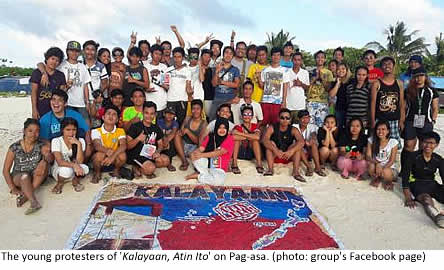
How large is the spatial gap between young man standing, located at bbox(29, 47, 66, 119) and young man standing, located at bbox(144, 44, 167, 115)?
144cm

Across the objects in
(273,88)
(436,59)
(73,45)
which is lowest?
(273,88)

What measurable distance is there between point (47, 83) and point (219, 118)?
266 centimetres

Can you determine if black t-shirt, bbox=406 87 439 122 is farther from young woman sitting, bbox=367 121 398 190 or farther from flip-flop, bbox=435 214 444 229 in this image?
flip-flop, bbox=435 214 444 229

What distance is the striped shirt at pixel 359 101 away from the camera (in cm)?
586

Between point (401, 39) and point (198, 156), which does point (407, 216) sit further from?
point (401, 39)

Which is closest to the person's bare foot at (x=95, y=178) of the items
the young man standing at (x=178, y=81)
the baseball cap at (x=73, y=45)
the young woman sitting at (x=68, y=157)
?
the young woman sitting at (x=68, y=157)

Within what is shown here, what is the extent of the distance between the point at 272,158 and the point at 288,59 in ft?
7.39

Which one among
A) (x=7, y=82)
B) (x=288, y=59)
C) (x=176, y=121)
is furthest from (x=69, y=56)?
(x=7, y=82)

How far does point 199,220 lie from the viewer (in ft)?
13.2

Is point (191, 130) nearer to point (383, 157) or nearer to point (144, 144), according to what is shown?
point (144, 144)

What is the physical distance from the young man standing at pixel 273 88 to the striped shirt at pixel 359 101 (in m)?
1.12

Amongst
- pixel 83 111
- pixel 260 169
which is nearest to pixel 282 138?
pixel 260 169

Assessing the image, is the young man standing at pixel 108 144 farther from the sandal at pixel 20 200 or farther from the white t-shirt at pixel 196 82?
the white t-shirt at pixel 196 82

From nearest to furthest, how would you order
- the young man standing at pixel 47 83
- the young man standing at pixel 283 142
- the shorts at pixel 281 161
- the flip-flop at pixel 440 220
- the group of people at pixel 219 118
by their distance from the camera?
1. the flip-flop at pixel 440 220
2. the group of people at pixel 219 118
3. the young man standing at pixel 47 83
4. the young man standing at pixel 283 142
5. the shorts at pixel 281 161
